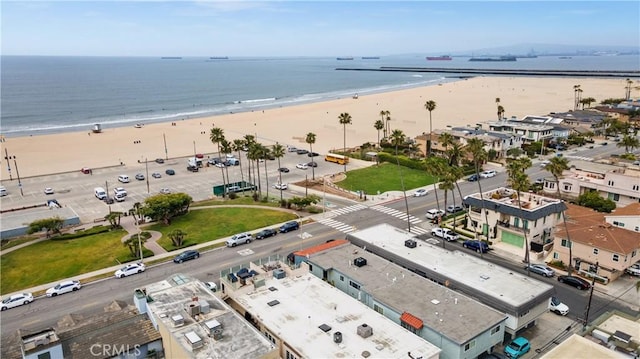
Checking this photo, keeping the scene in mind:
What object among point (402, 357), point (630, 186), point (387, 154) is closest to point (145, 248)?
point (402, 357)

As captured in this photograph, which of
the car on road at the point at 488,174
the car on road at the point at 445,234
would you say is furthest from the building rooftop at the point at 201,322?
the car on road at the point at 488,174

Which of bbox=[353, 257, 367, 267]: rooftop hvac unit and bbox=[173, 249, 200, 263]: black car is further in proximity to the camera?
bbox=[173, 249, 200, 263]: black car

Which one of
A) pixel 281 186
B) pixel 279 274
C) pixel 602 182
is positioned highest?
pixel 279 274

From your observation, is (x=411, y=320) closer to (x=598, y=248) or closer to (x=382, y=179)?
(x=598, y=248)

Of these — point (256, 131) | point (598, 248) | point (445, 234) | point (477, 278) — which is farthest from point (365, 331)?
point (256, 131)

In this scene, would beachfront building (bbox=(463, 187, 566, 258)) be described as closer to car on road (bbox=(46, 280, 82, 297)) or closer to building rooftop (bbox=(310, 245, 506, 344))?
building rooftop (bbox=(310, 245, 506, 344))

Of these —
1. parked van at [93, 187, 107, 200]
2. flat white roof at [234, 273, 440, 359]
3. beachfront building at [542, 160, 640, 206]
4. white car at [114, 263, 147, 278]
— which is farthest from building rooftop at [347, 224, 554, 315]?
parked van at [93, 187, 107, 200]

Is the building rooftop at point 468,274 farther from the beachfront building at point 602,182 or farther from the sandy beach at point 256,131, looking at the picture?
the sandy beach at point 256,131
